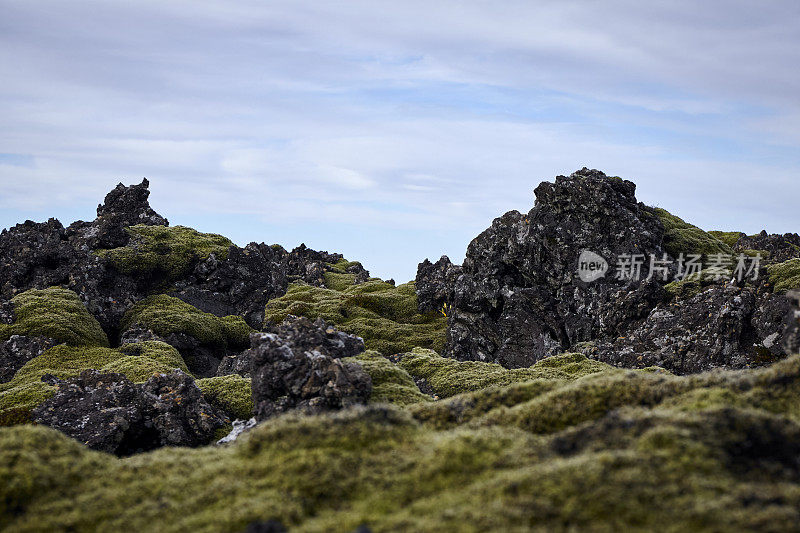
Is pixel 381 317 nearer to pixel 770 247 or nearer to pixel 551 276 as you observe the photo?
pixel 551 276

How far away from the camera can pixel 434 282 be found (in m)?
49.4

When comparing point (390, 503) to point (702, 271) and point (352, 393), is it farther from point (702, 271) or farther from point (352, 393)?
point (702, 271)

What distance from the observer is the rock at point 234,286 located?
42.8 metres

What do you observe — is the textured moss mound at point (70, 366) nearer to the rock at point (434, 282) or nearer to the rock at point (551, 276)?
the rock at point (551, 276)

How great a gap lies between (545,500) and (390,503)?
1.86 metres

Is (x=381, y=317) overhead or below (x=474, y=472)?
below

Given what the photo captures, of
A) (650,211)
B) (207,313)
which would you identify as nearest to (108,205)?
(207,313)

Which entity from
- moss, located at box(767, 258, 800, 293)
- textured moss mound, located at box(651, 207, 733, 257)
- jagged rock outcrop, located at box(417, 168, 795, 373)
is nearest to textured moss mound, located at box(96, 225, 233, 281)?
jagged rock outcrop, located at box(417, 168, 795, 373)

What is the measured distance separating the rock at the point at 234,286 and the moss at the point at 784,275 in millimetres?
30984

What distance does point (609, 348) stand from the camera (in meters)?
28.5

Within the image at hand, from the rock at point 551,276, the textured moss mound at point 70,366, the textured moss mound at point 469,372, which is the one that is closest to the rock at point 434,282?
the rock at point 551,276

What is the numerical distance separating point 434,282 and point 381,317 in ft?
20.3

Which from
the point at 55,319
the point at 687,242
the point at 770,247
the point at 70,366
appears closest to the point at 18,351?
the point at 55,319

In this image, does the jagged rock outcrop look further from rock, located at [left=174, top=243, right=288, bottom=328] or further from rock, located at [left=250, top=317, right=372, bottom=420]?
rock, located at [left=250, top=317, right=372, bottom=420]
